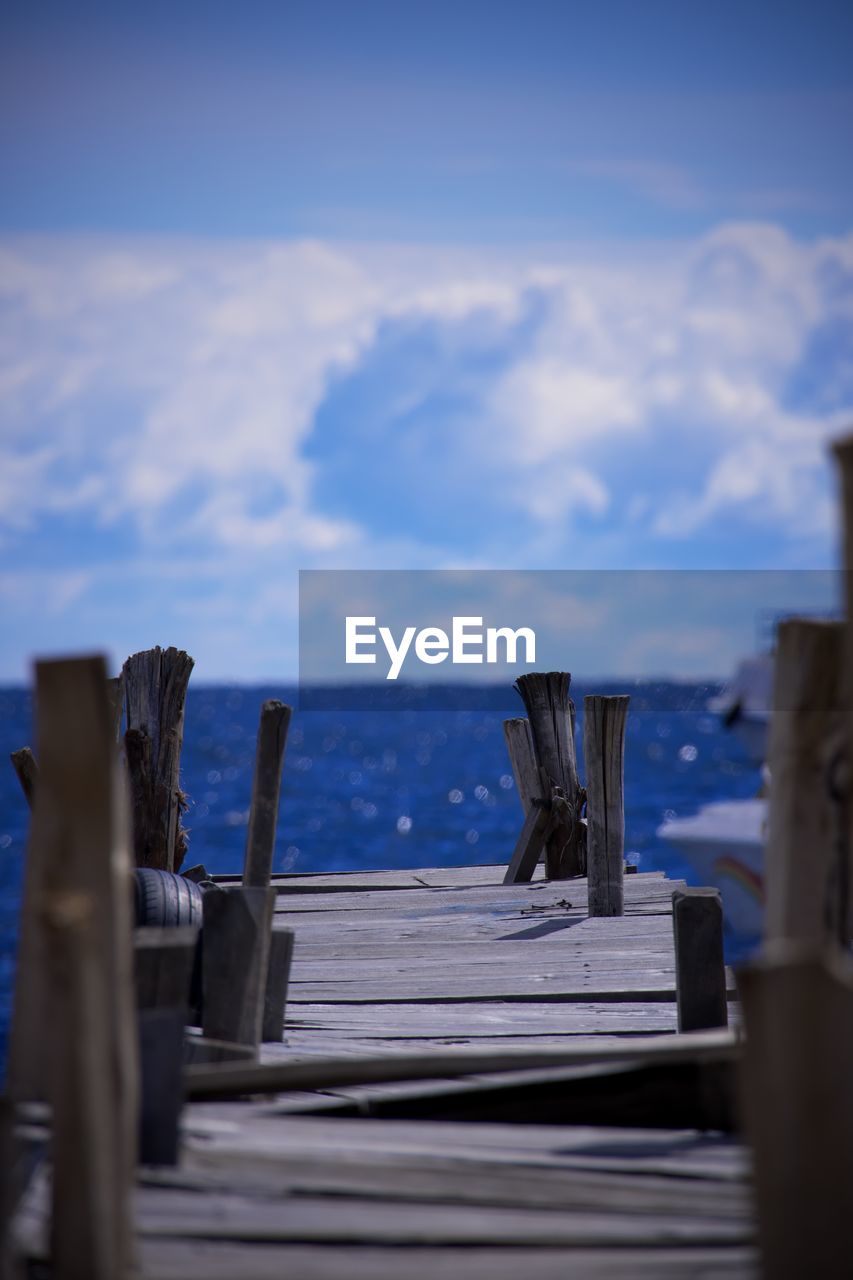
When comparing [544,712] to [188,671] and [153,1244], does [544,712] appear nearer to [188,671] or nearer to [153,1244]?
[188,671]

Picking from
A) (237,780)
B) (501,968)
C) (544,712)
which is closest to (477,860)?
(237,780)

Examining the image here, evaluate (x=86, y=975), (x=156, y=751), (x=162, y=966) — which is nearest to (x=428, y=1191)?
(x=162, y=966)

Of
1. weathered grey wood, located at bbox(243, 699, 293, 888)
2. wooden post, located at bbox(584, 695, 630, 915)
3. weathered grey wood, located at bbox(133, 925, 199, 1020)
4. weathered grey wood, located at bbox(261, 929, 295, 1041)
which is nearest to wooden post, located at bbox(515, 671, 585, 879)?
wooden post, located at bbox(584, 695, 630, 915)

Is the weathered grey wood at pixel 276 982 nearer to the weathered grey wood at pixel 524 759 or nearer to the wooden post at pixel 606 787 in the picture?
the wooden post at pixel 606 787

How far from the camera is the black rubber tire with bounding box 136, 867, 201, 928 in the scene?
598 cm

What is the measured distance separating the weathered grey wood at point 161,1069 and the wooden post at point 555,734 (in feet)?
23.8

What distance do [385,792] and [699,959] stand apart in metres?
66.4

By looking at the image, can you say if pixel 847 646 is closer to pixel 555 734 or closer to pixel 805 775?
Answer: pixel 805 775

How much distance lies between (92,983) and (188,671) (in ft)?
18.3

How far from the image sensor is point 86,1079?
2527 mm

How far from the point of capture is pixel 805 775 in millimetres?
2988

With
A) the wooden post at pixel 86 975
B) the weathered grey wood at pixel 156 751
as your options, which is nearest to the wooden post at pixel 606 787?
the weathered grey wood at pixel 156 751

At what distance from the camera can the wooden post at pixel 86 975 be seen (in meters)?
2.53

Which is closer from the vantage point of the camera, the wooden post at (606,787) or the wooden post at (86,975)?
the wooden post at (86,975)
